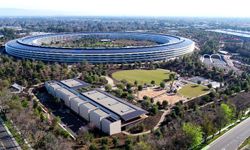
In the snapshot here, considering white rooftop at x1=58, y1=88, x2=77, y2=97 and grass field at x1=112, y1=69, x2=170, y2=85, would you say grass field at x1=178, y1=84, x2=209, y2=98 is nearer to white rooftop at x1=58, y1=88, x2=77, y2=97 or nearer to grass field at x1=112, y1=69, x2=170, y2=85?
grass field at x1=112, y1=69, x2=170, y2=85

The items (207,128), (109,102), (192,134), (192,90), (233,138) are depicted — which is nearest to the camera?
(192,134)

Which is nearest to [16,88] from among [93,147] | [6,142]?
[6,142]

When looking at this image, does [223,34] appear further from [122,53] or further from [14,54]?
[14,54]

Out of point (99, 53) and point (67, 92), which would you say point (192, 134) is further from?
point (99, 53)

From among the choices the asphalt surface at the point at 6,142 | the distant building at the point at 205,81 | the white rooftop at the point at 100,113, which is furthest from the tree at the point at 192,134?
the distant building at the point at 205,81

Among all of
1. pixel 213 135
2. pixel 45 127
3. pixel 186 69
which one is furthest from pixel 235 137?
pixel 186 69
